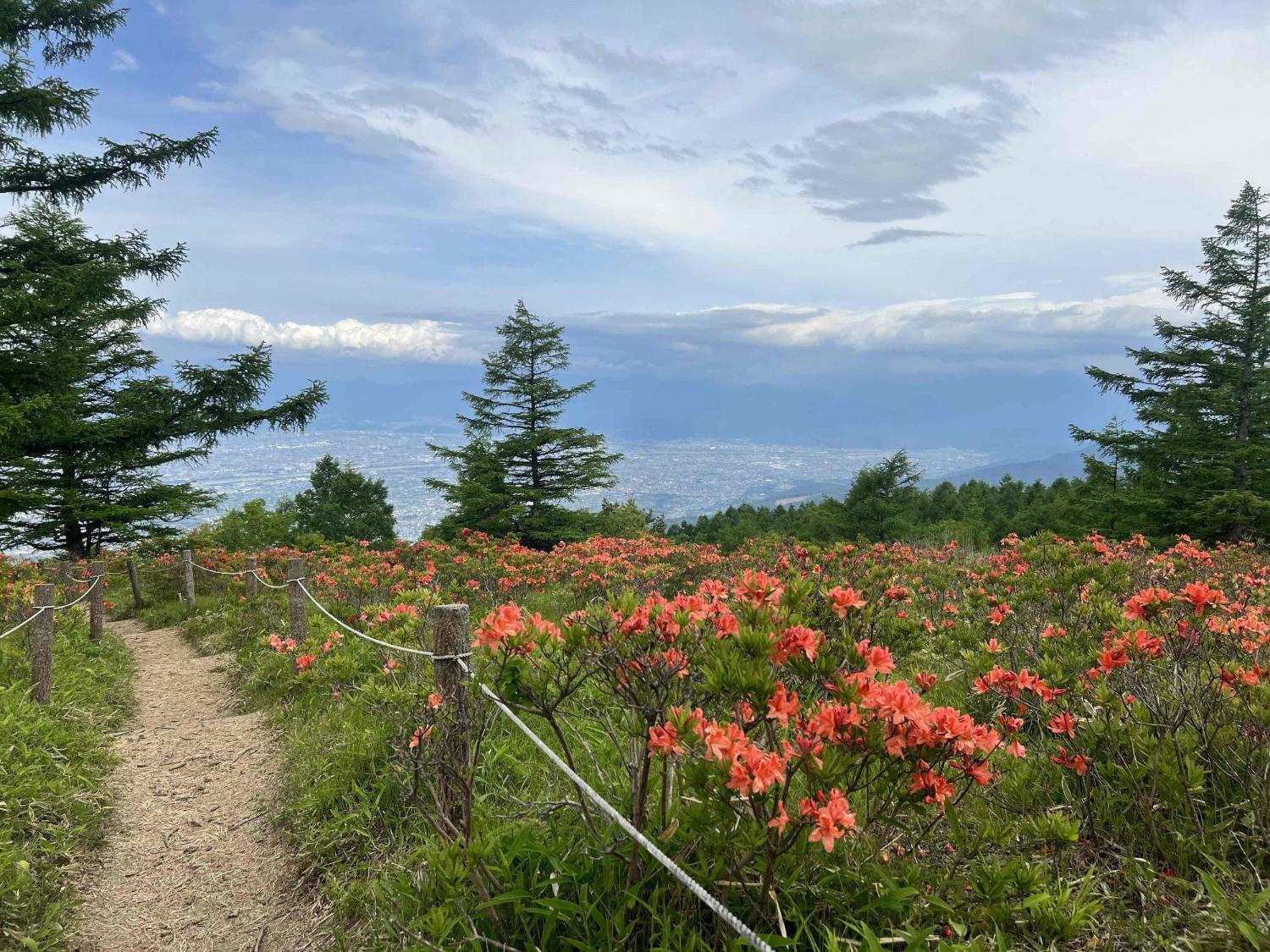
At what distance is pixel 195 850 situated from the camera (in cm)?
393

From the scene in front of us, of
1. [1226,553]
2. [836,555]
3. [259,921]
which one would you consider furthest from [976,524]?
[259,921]

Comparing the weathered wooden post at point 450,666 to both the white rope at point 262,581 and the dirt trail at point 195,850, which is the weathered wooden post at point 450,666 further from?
the white rope at point 262,581

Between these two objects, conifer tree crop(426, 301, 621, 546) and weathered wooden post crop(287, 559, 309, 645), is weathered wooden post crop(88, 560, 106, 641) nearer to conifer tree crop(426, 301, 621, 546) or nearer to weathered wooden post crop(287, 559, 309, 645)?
weathered wooden post crop(287, 559, 309, 645)

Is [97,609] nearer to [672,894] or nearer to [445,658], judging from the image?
[445,658]

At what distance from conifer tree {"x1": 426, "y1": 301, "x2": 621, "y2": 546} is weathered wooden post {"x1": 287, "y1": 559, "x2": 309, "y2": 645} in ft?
41.2

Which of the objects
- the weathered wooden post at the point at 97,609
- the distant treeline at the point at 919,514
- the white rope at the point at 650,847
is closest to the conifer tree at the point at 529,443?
the distant treeline at the point at 919,514

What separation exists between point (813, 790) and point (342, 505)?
1523 inches

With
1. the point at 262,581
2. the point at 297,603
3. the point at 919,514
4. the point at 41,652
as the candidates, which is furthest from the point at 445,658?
the point at 919,514

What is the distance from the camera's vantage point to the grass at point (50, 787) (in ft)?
10.3

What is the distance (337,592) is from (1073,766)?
841cm

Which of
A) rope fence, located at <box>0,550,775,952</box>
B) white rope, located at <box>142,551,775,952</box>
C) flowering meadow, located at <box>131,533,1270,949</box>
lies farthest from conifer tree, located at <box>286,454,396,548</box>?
white rope, located at <box>142,551,775,952</box>

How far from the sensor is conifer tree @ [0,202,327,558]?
1075 centimetres

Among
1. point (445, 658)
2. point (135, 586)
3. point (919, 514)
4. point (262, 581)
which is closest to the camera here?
point (445, 658)

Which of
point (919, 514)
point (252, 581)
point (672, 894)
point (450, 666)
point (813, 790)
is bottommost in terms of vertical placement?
point (919, 514)
